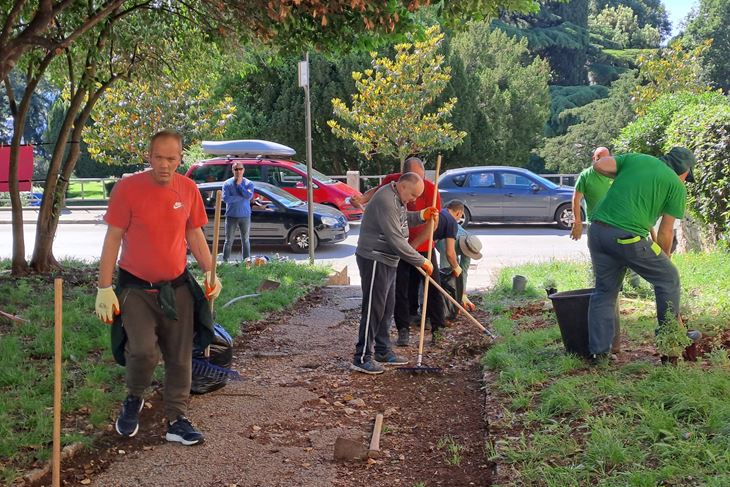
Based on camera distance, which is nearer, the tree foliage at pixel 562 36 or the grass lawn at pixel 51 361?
the grass lawn at pixel 51 361

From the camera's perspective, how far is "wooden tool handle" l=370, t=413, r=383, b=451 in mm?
4784

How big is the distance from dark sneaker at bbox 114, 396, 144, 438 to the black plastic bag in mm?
797

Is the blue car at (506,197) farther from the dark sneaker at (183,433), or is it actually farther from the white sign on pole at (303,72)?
the dark sneaker at (183,433)

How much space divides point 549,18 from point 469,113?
86.8 feet

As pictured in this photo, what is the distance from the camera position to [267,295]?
370 inches

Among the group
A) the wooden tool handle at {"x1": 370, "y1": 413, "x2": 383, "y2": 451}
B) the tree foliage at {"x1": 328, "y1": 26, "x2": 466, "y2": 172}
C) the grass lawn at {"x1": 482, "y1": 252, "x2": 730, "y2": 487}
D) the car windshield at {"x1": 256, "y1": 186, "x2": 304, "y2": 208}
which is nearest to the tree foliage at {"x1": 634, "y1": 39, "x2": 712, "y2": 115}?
the tree foliage at {"x1": 328, "y1": 26, "x2": 466, "y2": 172}

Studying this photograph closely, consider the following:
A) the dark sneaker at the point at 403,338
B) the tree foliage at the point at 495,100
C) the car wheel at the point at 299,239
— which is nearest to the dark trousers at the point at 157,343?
the dark sneaker at the point at 403,338

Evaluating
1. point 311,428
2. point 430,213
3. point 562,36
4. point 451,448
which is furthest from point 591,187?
point 562,36

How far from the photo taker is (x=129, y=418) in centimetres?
478

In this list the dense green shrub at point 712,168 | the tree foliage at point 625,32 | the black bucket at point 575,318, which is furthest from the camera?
the tree foliage at point 625,32

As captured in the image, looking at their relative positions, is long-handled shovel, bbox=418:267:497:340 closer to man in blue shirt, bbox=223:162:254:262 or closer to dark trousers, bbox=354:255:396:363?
dark trousers, bbox=354:255:396:363

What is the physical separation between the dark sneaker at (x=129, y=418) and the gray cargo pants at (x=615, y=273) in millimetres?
3124

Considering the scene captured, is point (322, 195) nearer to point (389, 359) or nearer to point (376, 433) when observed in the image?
point (389, 359)

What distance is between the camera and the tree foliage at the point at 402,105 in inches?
1017
